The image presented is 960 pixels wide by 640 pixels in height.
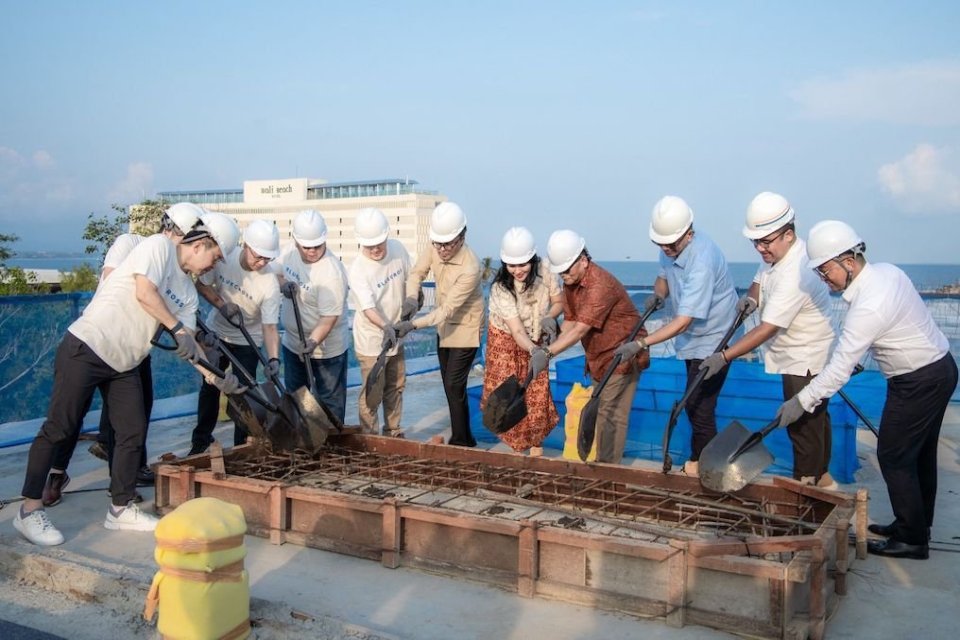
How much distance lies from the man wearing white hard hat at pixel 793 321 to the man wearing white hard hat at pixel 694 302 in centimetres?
31

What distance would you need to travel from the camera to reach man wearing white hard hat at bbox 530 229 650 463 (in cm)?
530

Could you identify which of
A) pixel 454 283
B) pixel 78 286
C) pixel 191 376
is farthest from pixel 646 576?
pixel 78 286

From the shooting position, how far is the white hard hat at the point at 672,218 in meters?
5.25

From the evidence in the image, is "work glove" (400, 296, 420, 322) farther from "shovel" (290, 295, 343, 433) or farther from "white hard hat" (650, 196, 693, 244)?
"white hard hat" (650, 196, 693, 244)

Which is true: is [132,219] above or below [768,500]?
above

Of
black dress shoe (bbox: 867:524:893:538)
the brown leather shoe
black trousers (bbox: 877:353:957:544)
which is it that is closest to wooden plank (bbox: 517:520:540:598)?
black trousers (bbox: 877:353:957:544)

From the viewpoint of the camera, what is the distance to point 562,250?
17.3ft

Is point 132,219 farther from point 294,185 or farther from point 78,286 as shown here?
point 294,185

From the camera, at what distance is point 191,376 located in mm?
8391

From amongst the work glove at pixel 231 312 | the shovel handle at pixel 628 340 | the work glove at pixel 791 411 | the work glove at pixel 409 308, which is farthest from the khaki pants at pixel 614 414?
the work glove at pixel 231 312

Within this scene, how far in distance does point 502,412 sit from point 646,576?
6.72ft

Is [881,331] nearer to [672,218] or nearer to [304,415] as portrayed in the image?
[672,218]

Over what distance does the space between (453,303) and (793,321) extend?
90.1 inches

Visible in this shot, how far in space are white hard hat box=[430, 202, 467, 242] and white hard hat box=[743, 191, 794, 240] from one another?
196cm
